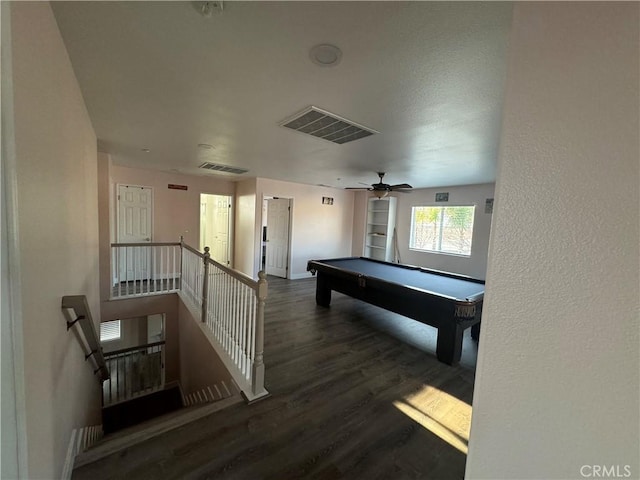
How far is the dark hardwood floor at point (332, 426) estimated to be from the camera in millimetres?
1593

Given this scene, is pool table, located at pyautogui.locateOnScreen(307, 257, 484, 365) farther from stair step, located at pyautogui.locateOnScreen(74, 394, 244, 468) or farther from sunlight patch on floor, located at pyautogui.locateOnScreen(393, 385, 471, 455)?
stair step, located at pyautogui.locateOnScreen(74, 394, 244, 468)

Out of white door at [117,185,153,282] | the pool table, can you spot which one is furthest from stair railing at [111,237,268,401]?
the pool table

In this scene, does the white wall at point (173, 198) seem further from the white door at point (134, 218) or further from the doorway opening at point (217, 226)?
the doorway opening at point (217, 226)

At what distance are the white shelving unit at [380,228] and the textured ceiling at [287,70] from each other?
3.83 meters

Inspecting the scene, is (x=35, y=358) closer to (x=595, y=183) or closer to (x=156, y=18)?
(x=156, y=18)

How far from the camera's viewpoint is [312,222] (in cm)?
684

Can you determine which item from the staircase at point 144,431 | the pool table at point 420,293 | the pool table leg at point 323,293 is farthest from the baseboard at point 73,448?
the pool table leg at point 323,293

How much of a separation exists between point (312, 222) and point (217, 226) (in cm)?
255

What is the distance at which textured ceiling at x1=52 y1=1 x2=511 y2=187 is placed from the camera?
1.24 meters

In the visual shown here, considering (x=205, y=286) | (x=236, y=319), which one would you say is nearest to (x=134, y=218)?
(x=205, y=286)

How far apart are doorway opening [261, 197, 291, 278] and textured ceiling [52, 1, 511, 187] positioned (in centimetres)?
347

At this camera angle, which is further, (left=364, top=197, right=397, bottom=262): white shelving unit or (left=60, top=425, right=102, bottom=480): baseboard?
(left=364, top=197, right=397, bottom=262): white shelving unit

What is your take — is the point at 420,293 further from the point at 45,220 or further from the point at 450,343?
the point at 45,220

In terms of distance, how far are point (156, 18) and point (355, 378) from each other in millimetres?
2900
